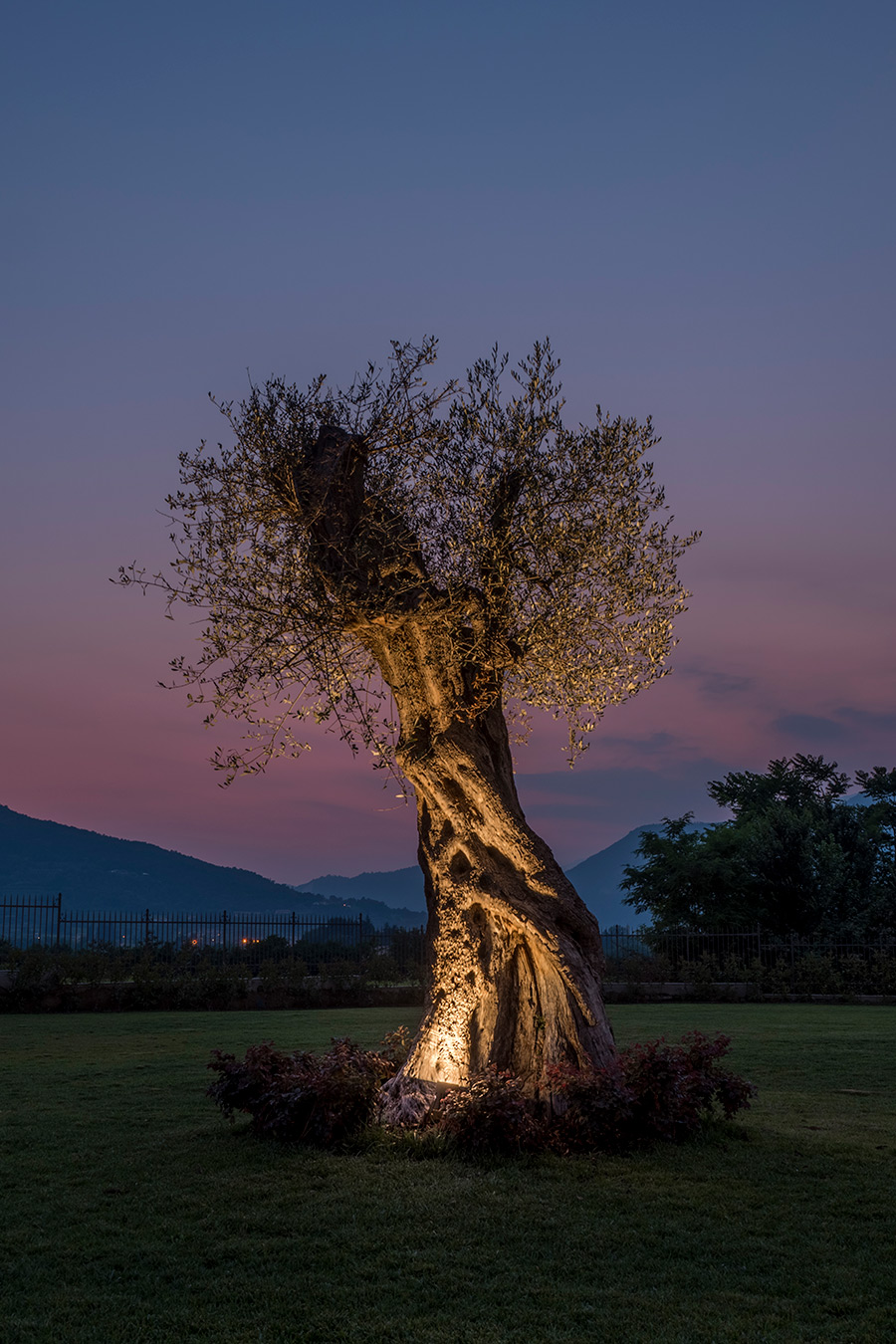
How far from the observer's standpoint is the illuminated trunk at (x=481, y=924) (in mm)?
10414

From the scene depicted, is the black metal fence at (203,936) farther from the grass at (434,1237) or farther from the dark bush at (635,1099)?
the dark bush at (635,1099)

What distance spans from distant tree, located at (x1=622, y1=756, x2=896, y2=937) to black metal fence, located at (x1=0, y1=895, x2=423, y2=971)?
16432mm

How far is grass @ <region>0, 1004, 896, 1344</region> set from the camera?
19.0 ft

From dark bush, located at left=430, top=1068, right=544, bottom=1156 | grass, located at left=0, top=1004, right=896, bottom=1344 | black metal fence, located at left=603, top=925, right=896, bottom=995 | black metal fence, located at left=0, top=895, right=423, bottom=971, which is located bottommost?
black metal fence, located at left=603, top=925, right=896, bottom=995

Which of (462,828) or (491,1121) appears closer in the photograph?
(491,1121)

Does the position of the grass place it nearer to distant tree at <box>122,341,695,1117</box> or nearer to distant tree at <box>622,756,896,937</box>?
distant tree at <box>122,341,695,1117</box>

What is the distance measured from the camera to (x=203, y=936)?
33.0 m

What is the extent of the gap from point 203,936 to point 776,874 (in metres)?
24.7

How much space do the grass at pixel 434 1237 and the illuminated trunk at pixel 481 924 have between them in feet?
4.17

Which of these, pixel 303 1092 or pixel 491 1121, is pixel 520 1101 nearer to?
pixel 491 1121

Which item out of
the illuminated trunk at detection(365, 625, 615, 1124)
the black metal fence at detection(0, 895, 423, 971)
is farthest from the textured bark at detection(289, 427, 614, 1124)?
the black metal fence at detection(0, 895, 423, 971)

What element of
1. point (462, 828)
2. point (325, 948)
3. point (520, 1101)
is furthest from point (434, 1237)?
point (325, 948)

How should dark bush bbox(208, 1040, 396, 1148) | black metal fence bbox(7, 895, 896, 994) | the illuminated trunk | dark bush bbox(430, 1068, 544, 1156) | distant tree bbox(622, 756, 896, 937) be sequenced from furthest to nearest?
distant tree bbox(622, 756, 896, 937), black metal fence bbox(7, 895, 896, 994), the illuminated trunk, dark bush bbox(208, 1040, 396, 1148), dark bush bbox(430, 1068, 544, 1156)

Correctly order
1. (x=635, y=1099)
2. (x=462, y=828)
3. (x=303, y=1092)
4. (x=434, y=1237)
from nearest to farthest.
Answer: (x=434, y=1237), (x=635, y=1099), (x=303, y=1092), (x=462, y=828)
